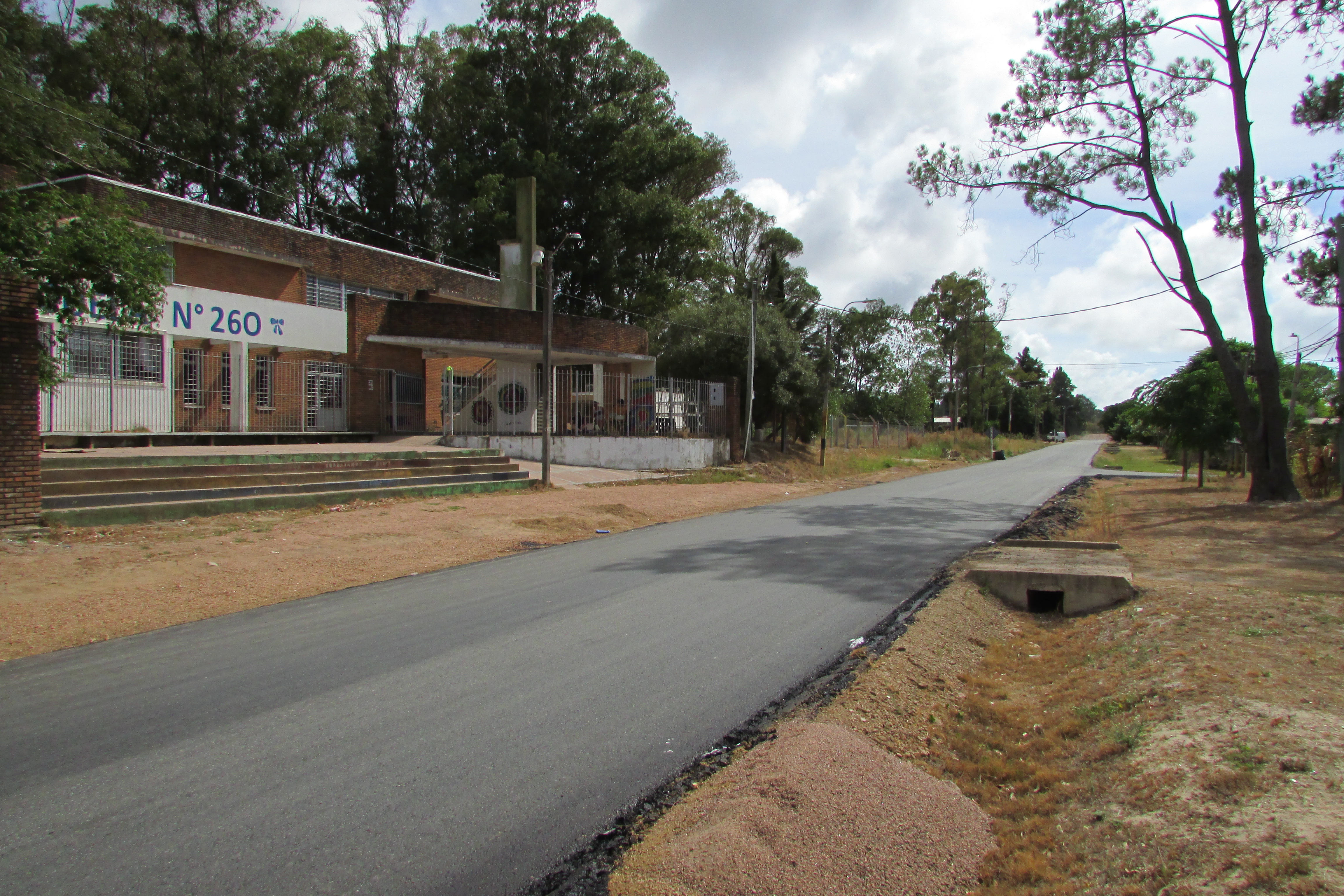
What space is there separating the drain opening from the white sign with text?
20.2 meters

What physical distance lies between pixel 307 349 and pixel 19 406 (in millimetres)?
15034

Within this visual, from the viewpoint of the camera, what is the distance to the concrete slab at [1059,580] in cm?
750

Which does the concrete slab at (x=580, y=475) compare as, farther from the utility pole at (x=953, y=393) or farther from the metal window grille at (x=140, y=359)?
the utility pole at (x=953, y=393)

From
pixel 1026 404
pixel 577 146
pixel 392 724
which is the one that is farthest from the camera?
pixel 1026 404

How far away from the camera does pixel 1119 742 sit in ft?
13.5

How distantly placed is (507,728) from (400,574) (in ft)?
17.5

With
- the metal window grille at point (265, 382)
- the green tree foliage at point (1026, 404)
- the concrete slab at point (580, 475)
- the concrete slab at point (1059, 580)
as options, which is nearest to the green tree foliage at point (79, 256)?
the metal window grille at point (265, 382)

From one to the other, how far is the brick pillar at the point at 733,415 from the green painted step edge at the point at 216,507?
13.4 meters

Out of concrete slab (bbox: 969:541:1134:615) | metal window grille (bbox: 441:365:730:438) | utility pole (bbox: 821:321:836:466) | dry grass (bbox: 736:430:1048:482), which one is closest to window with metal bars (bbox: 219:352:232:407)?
metal window grille (bbox: 441:365:730:438)

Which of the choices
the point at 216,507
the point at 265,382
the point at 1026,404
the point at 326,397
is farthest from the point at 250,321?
the point at 1026,404

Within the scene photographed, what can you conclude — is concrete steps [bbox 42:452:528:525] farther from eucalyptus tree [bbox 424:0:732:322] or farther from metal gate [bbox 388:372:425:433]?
eucalyptus tree [bbox 424:0:732:322]

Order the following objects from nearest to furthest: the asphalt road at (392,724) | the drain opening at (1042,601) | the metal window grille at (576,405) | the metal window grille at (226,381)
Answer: the asphalt road at (392,724) → the drain opening at (1042,601) → the metal window grille at (226,381) → the metal window grille at (576,405)

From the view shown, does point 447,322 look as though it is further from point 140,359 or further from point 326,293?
point 140,359

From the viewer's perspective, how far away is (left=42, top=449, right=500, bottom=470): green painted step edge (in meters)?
12.7
